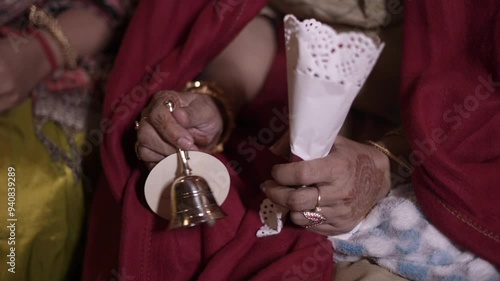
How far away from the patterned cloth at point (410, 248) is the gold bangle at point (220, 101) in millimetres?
241

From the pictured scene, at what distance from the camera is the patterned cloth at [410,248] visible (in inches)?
25.7

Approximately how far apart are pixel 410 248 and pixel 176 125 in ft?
1.01

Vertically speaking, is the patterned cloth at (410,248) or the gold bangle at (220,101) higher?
the gold bangle at (220,101)

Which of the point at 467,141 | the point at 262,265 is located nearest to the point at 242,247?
the point at 262,265

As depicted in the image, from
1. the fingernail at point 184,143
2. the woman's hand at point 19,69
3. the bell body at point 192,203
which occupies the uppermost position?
the woman's hand at point 19,69

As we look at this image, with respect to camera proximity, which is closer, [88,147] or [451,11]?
[451,11]

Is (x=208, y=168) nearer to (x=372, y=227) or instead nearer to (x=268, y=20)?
(x=372, y=227)

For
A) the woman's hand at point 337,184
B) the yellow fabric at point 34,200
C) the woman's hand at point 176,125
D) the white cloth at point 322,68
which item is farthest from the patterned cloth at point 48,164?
the white cloth at point 322,68

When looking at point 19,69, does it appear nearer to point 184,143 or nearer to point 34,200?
point 34,200

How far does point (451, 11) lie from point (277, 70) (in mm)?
307

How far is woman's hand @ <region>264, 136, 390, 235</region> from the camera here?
0.59 m

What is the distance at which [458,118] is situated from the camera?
0.65 meters

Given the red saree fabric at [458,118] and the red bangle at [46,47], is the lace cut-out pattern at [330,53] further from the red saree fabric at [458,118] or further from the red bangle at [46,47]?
the red bangle at [46,47]

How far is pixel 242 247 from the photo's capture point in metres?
0.69
